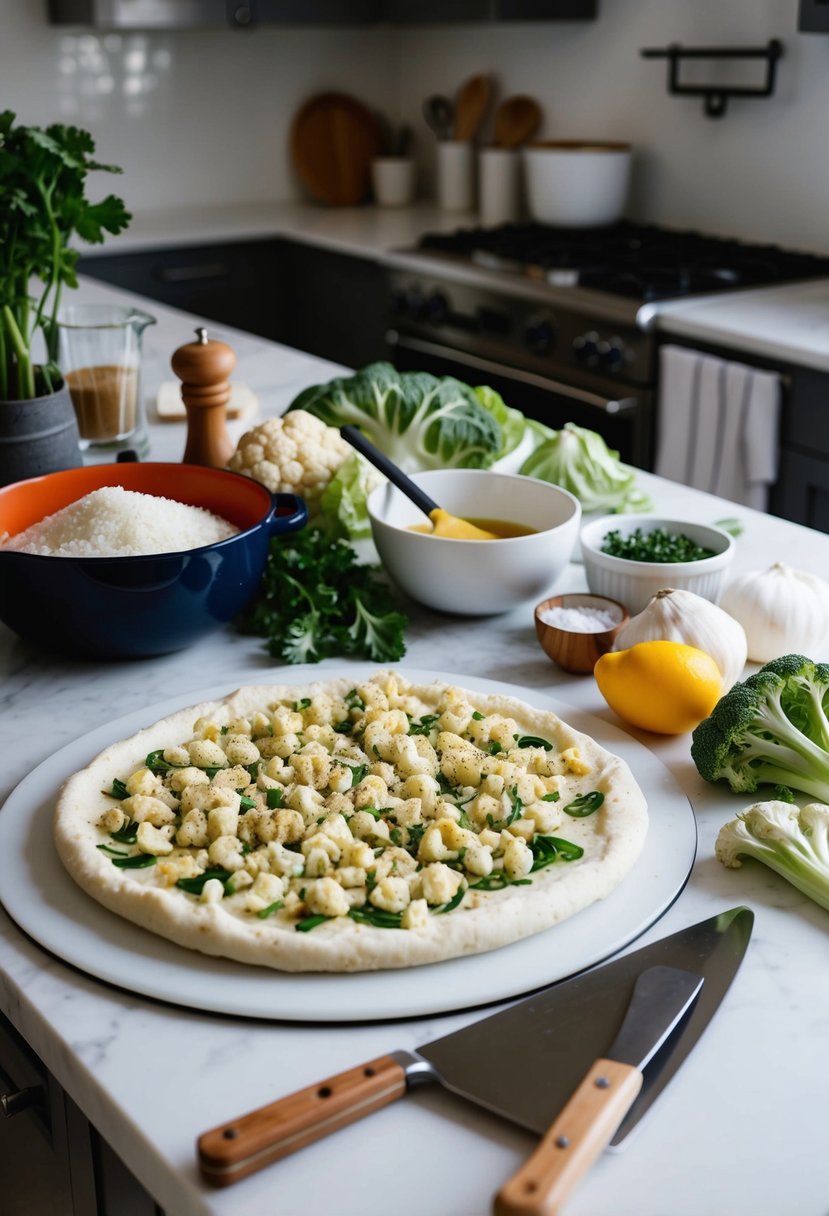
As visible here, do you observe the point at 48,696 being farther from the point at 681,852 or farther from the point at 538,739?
the point at 681,852

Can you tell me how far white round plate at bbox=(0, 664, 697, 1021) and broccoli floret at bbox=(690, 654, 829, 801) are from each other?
52mm

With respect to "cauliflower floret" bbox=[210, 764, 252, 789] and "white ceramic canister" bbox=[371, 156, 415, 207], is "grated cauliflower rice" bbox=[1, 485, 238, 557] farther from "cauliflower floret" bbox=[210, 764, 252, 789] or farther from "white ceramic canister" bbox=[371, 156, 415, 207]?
"white ceramic canister" bbox=[371, 156, 415, 207]

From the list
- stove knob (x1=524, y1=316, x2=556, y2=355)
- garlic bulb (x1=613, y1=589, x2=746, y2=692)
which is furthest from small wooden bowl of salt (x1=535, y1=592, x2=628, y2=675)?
stove knob (x1=524, y1=316, x2=556, y2=355)

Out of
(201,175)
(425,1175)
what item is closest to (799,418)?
(425,1175)

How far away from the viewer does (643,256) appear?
325 centimetres

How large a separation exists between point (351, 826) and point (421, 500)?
1.73ft

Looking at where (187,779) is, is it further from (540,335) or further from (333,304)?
(333,304)

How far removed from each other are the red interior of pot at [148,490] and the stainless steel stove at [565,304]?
65.5 inches

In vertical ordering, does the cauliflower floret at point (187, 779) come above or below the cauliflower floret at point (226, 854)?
above

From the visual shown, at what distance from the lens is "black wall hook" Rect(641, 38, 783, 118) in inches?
125

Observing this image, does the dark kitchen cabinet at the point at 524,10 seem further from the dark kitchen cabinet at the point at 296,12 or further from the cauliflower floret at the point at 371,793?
the cauliflower floret at the point at 371,793

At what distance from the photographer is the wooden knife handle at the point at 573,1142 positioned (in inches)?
24.0

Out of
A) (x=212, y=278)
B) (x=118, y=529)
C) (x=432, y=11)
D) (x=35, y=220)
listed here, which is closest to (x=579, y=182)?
(x=432, y=11)

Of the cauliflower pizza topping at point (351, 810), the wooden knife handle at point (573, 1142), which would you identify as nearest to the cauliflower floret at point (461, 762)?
the cauliflower pizza topping at point (351, 810)
